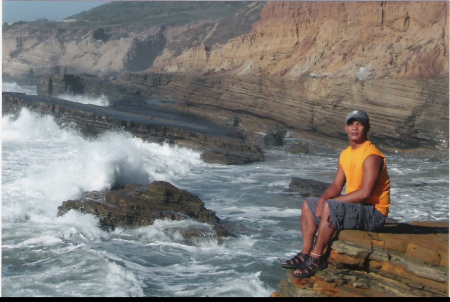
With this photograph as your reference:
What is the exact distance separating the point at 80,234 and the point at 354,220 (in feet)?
17.3

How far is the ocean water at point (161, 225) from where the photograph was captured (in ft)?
22.9

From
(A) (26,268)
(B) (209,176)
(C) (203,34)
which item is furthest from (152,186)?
(C) (203,34)

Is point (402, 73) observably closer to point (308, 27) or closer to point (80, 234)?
point (308, 27)

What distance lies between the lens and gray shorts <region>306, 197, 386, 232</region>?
169 inches

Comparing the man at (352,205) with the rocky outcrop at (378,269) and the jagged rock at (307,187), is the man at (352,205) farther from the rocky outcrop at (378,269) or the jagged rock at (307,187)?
the jagged rock at (307,187)

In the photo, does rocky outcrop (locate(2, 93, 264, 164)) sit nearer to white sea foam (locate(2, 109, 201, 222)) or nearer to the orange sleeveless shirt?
white sea foam (locate(2, 109, 201, 222))

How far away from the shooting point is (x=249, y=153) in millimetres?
17812

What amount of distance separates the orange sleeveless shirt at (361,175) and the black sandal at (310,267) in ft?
1.74

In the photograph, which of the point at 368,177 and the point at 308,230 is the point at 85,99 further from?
the point at 368,177

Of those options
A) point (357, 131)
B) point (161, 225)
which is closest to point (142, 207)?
point (161, 225)

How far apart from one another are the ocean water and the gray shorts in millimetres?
2430

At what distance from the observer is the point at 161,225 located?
897 cm

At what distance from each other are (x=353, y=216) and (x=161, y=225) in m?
5.00

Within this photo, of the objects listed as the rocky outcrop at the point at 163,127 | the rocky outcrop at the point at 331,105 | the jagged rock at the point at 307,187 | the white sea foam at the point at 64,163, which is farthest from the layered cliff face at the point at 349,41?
the jagged rock at the point at 307,187
